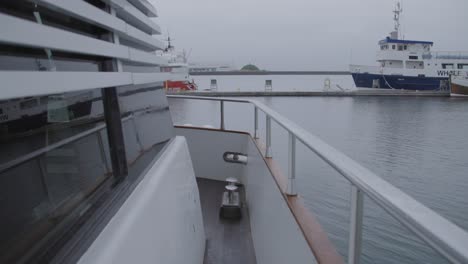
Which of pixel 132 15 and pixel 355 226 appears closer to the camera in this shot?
pixel 355 226

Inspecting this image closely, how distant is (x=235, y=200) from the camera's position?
3.15 metres

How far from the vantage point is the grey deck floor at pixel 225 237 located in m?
2.44

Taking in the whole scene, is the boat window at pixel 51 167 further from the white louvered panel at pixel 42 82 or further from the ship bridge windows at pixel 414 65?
the ship bridge windows at pixel 414 65

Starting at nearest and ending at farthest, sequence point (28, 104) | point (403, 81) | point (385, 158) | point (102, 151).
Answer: point (28, 104)
point (102, 151)
point (385, 158)
point (403, 81)

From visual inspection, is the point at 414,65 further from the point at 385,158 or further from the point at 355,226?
the point at 355,226

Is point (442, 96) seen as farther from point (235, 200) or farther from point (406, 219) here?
point (406, 219)

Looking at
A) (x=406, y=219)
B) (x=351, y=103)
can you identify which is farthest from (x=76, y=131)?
(x=351, y=103)

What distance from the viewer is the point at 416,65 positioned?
32.6m

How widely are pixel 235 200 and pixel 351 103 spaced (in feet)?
93.6

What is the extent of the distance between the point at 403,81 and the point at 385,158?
26010mm

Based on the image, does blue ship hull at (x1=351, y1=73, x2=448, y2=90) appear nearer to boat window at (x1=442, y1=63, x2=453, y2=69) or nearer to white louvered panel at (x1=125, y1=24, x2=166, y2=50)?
boat window at (x1=442, y1=63, x2=453, y2=69)

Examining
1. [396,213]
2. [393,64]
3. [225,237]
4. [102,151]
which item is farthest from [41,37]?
[393,64]

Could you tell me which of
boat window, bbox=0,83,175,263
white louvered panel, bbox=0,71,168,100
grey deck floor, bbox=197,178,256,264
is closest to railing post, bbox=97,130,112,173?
boat window, bbox=0,83,175,263

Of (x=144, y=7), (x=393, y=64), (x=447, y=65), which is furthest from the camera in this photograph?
(x=393, y=64)
